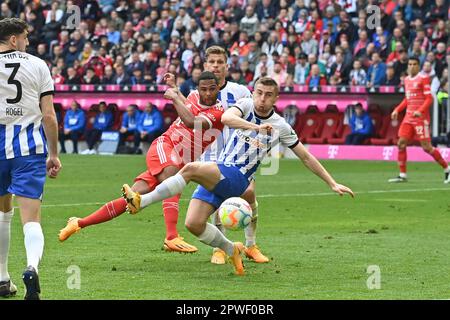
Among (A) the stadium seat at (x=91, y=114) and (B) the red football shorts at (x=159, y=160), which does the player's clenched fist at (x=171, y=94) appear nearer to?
(B) the red football shorts at (x=159, y=160)

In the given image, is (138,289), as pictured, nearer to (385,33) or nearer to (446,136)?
(446,136)

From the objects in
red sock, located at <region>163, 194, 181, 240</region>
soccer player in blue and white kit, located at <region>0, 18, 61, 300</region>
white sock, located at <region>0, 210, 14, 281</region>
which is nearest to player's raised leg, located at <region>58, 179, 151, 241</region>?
red sock, located at <region>163, 194, 181, 240</region>

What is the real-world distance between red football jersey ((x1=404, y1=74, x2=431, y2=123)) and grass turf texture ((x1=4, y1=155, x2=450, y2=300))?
1.87 m

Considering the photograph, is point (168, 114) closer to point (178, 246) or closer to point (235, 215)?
point (178, 246)

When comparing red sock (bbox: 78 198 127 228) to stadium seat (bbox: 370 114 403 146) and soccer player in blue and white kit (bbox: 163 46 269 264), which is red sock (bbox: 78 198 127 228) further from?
stadium seat (bbox: 370 114 403 146)

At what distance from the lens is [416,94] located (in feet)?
72.9

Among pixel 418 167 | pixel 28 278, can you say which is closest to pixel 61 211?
pixel 28 278

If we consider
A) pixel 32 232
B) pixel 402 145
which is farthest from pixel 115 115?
pixel 32 232

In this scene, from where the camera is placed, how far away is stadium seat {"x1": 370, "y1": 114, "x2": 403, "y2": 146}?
93.0ft

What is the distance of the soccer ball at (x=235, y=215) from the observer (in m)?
9.98

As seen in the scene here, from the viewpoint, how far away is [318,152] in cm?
2859

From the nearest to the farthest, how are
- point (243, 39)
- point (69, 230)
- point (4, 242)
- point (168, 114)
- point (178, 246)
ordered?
point (4, 242) < point (69, 230) < point (178, 246) < point (168, 114) < point (243, 39)

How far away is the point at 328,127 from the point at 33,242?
21227 mm

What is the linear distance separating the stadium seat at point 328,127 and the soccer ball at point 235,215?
1911 centimetres
